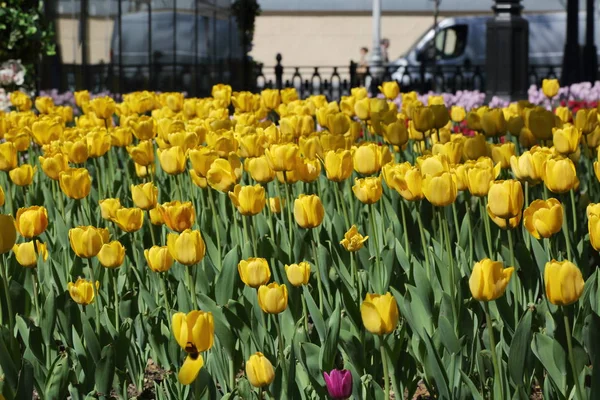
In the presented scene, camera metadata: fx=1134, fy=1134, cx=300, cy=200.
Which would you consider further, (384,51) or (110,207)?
(384,51)

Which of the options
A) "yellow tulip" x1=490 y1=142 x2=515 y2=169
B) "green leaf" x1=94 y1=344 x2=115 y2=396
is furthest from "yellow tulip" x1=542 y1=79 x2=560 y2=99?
"green leaf" x1=94 y1=344 x2=115 y2=396

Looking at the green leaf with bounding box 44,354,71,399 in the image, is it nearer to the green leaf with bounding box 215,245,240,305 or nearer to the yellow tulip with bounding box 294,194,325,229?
the green leaf with bounding box 215,245,240,305

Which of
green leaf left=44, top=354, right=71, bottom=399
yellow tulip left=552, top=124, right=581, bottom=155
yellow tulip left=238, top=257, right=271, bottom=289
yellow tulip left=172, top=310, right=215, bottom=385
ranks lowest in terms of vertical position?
green leaf left=44, top=354, right=71, bottom=399

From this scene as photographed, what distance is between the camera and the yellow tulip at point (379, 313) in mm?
2338

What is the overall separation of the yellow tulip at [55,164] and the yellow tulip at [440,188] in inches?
58.6

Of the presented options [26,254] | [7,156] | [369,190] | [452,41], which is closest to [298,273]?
[369,190]

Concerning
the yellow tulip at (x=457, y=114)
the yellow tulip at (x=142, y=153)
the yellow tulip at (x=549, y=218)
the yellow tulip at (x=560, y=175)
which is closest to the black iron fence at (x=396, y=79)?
the yellow tulip at (x=457, y=114)

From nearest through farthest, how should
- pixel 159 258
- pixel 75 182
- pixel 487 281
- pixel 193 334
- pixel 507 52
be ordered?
pixel 193 334 → pixel 487 281 → pixel 159 258 → pixel 75 182 → pixel 507 52

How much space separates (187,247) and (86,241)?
0.40 m

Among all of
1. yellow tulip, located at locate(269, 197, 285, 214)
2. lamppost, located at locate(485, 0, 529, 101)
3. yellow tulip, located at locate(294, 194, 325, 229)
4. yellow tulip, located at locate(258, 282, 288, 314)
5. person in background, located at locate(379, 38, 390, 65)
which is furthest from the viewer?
person in background, located at locate(379, 38, 390, 65)

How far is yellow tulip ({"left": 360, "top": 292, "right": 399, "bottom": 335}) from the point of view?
2338mm

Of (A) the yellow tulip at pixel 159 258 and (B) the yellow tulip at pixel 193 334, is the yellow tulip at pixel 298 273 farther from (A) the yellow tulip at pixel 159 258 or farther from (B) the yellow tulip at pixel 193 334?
(B) the yellow tulip at pixel 193 334

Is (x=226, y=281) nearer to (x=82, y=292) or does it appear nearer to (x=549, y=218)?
(x=82, y=292)

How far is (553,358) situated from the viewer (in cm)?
262
